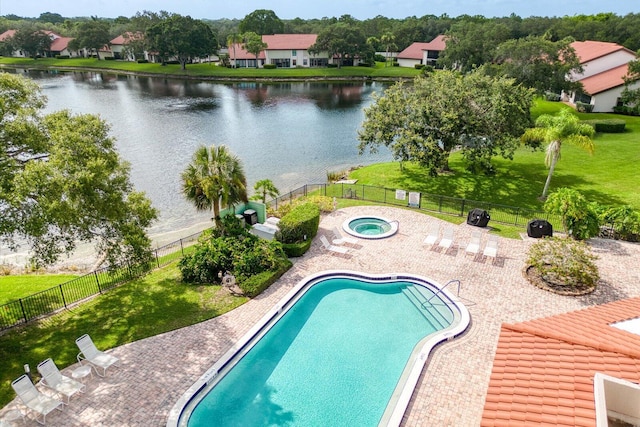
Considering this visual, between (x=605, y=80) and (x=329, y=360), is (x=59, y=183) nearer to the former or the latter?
(x=329, y=360)

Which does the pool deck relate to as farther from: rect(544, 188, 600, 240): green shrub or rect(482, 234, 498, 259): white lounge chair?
rect(544, 188, 600, 240): green shrub

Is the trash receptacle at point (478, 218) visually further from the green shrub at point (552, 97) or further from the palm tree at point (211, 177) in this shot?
the green shrub at point (552, 97)

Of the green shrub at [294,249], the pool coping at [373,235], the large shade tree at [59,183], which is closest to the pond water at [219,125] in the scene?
the green shrub at [294,249]

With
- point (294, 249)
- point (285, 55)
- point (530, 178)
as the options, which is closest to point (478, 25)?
point (285, 55)

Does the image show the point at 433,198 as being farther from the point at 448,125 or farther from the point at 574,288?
the point at 574,288

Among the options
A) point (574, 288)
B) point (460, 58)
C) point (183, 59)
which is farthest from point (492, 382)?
point (183, 59)

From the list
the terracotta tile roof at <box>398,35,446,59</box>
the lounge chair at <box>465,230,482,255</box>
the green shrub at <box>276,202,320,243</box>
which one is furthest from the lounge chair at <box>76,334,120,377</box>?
the terracotta tile roof at <box>398,35,446,59</box>
